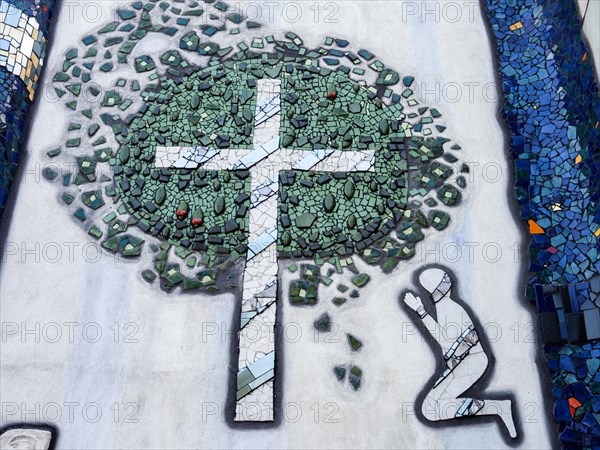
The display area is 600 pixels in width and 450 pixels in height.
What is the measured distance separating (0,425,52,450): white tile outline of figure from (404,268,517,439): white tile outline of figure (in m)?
3.52

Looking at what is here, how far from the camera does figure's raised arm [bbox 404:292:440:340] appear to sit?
909 cm

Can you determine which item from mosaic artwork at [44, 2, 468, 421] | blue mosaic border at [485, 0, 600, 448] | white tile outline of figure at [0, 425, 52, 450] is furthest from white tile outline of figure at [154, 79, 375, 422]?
blue mosaic border at [485, 0, 600, 448]

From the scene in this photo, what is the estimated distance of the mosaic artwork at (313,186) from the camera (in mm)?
8836

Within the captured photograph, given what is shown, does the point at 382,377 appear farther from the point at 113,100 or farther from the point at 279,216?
the point at 113,100

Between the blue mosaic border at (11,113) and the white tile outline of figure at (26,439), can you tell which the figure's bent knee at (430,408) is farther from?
the blue mosaic border at (11,113)

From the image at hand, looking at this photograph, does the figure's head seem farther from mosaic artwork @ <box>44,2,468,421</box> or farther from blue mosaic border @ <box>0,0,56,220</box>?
blue mosaic border @ <box>0,0,56,220</box>

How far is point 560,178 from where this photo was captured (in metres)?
10.1

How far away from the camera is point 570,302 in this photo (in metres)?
9.05

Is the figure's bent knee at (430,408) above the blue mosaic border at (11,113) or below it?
below

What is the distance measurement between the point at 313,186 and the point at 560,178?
2.71m

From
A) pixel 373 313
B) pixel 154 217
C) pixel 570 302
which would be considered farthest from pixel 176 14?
pixel 570 302

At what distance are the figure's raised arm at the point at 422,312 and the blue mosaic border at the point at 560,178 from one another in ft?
3.41

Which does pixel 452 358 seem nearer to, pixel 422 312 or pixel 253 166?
pixel 422 312

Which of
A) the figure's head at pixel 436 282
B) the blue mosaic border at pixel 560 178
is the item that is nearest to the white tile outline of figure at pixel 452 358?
the figure's head at pixel 436 282
